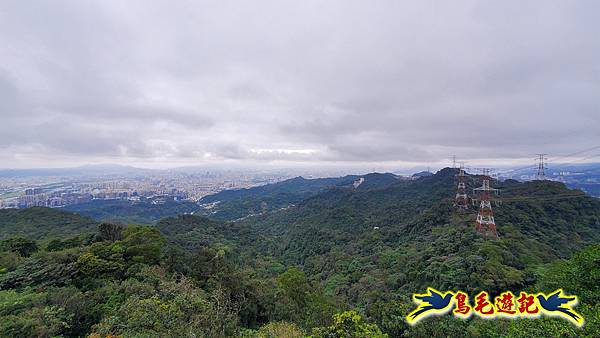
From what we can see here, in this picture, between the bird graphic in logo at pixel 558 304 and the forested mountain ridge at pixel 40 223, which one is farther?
the forested mountain ridge at pixel 40 223

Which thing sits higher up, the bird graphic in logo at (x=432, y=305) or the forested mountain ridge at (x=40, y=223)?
the bird graphic in logo at (x=432, y=305)

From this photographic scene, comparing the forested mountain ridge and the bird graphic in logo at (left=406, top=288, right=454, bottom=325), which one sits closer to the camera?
the bird graphic in logo at (left=406, top=288, right=454, bottom=325)

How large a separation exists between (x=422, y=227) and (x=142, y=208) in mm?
82188

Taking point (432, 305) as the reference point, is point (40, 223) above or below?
below

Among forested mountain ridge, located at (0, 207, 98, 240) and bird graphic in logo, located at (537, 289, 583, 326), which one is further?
forested mountain ridge, located at (0, 207, 98, 240)

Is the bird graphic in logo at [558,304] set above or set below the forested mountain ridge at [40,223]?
above

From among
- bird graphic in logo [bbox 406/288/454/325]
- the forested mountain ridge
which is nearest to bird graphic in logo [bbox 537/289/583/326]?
bird graphic in logo [bbox 406/288/454/325]

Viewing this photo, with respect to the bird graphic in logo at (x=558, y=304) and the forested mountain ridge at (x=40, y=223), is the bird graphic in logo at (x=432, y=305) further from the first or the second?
the forested mountain ridge at (x=40, y=223)

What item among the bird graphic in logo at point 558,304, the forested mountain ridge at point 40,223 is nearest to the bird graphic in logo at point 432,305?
the bird graphic in logo at point 558,304

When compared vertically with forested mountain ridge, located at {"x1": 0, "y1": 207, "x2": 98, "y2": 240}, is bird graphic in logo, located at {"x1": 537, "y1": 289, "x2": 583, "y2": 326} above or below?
above

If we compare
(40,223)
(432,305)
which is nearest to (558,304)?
(432,305)

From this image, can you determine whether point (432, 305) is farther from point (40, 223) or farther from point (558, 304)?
point (40, 223)

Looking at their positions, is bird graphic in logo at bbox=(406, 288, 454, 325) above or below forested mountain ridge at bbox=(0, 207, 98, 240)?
above

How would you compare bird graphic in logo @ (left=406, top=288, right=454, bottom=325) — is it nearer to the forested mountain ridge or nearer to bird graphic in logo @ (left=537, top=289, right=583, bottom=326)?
bird graphic in logo @ (left=537, top=289, right=583, bottom=326)
